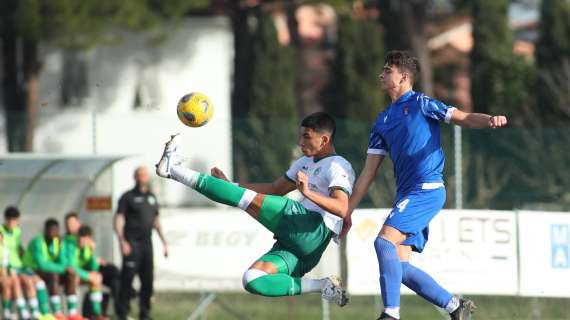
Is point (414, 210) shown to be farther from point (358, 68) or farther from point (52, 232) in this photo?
point (358, 68)

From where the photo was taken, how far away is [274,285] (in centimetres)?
1055

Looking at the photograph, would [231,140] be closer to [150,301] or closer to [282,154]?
[282,154]

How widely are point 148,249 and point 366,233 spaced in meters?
3.08

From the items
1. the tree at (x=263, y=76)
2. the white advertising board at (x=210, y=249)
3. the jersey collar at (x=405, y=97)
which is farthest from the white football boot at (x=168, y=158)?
the tree at (x=263, y=76)

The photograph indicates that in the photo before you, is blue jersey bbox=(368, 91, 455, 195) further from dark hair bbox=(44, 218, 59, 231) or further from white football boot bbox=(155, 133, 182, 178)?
dark hair bbox=(44, 218, 59, 231)

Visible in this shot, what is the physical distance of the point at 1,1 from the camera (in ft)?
100.0

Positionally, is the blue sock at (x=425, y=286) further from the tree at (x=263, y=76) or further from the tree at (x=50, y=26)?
the tree at (x=263, y=76)

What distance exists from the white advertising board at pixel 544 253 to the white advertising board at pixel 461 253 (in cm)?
16

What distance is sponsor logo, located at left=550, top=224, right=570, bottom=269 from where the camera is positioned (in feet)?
46.2

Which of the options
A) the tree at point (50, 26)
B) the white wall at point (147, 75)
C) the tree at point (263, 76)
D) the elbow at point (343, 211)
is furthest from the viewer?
the tree at point (263, 76)

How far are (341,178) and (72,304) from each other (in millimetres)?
6539

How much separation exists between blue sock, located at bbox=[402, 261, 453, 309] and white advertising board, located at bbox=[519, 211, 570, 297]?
355 centimetres

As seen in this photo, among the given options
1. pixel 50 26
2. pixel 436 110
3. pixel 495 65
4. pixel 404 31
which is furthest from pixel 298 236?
pixel 404 31

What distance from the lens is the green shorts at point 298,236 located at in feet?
34.5
